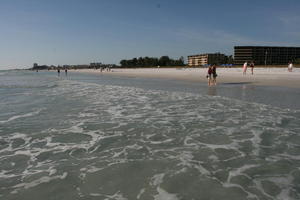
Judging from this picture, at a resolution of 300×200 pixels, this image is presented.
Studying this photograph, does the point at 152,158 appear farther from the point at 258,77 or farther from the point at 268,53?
the point at 268,53

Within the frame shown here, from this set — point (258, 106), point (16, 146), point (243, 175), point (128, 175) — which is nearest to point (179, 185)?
point (128, 175)

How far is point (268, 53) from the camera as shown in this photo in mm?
167875

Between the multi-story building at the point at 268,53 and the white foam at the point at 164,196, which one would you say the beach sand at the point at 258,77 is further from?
the multi-story building at the point at 268,53

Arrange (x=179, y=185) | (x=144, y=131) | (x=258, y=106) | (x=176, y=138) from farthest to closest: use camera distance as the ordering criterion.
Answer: (x=258, y=106)
(x=144, y=131)
(x=176, y=138)
(x=179, y=185)

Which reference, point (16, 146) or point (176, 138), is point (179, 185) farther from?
point (16, 146)

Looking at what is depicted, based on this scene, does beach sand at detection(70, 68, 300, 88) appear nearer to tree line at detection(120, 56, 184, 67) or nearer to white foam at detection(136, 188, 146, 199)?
white foam at detection(136, 188, 146, 199)

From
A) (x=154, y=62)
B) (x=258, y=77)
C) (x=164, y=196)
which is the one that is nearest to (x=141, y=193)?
(x=164, y=196)

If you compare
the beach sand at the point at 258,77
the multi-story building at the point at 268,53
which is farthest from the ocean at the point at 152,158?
the multi-story building at the point at 268,53

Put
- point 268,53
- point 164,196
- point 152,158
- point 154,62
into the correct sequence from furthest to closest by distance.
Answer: point 268,53 → point 154,62 → point 152,158 → point 164,196

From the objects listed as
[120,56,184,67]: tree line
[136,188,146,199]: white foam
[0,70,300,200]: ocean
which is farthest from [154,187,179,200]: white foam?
[120,56,184,67]: tree line

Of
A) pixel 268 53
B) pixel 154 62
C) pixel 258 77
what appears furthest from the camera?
pixel 268 53

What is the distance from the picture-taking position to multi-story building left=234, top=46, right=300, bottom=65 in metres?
160

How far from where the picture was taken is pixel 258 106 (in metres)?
10.8

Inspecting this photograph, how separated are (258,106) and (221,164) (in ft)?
24.0
